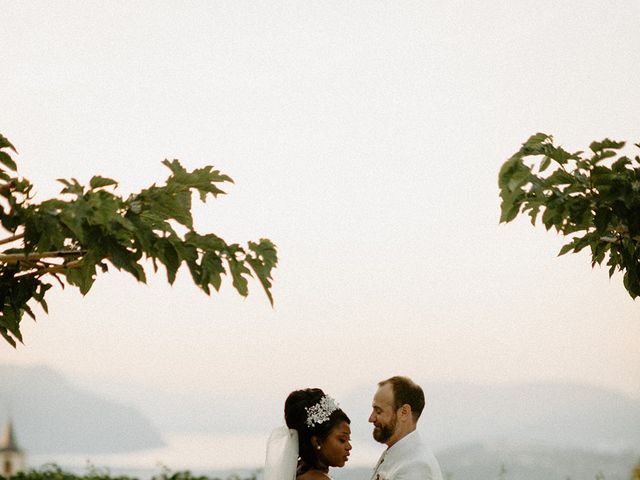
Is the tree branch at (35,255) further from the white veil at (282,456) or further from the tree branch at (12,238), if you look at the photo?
the white veil at (282,456)

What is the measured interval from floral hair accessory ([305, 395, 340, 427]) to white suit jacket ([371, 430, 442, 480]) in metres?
0.50

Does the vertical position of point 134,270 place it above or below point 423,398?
above

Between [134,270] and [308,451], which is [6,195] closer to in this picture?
[134,270]

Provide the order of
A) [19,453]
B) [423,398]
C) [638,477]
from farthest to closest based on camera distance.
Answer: [19,453], [638,477], [423,398]

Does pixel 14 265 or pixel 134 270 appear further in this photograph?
pixel 14 265

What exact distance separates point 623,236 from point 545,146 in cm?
109

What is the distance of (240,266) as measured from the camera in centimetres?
491

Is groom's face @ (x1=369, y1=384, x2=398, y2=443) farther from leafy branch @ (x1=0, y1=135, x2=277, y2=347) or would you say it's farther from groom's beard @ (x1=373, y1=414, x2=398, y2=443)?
leafy branch @ (x1=0, y1=135, x2=277, y2=347)

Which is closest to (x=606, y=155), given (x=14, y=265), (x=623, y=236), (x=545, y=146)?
(x=545, y=146)

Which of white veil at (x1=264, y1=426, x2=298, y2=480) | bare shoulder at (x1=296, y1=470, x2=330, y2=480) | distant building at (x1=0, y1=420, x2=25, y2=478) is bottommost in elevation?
distant building at (x1=0, y1=420, x2=25, y2=478)

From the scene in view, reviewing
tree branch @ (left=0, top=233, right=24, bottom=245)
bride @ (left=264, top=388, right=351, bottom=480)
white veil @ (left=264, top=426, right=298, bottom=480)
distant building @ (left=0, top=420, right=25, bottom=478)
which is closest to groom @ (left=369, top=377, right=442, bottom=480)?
bride @ (left=264, top=388, right=351, bottom=480)

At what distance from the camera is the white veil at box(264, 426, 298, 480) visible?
6.05m

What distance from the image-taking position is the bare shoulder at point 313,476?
6047 millimetres

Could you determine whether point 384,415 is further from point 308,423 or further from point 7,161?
point 7,161
